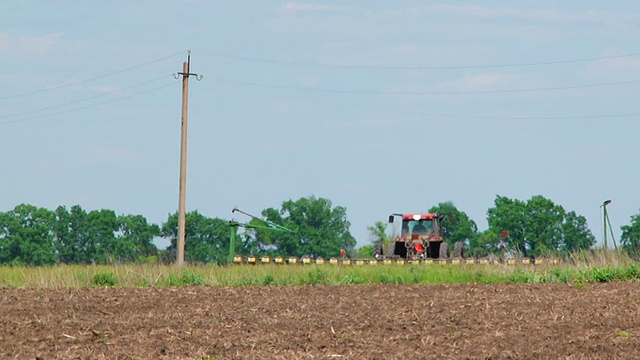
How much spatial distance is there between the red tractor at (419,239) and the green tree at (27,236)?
40679 millimetres

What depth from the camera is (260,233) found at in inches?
3346

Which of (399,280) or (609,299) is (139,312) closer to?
(609,299)

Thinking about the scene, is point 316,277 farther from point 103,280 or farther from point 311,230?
point 311,230

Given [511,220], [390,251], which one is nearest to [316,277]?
[390,251]

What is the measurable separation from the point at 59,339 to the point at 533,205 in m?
75.8

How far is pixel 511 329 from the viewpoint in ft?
48.6

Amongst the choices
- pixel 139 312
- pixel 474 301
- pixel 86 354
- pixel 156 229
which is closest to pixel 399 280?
pixel 474 301

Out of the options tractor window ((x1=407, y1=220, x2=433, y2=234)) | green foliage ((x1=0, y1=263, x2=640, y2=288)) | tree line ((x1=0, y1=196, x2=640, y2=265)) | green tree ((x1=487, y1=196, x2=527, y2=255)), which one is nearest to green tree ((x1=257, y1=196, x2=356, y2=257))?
tree line ((x1=0, y1=196, x2=640, y2=265))

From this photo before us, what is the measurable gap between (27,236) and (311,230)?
2413 cm

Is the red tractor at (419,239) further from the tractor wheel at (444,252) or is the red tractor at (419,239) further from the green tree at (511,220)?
the green tree at (511,220)

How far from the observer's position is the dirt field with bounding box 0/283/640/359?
12.7 metres

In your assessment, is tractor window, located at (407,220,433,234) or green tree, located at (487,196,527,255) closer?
tractor window, located at (407,220,433,234)

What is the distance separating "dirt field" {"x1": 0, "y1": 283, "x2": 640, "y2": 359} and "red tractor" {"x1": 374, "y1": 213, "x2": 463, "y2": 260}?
54.6ft

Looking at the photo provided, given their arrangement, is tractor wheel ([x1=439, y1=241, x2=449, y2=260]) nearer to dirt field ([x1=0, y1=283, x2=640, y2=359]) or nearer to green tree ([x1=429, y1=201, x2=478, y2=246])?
dirt field ([x1=0, y1=283, x2=640, y2=359])
